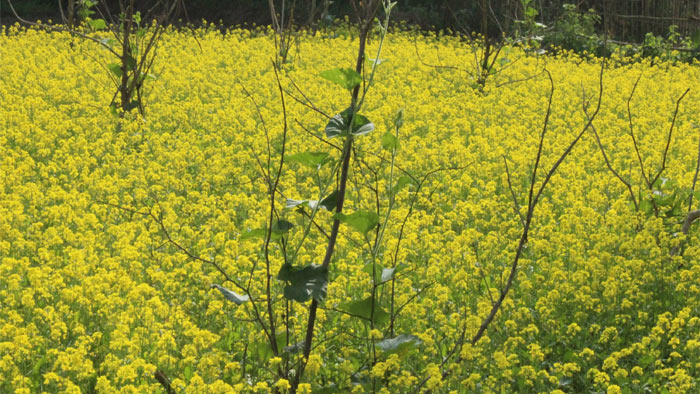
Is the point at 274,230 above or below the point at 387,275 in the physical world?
above

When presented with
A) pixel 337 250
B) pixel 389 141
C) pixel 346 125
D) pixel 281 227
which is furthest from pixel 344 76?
pixel 337 250

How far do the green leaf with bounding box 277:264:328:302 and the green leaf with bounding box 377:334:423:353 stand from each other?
17.6 inches

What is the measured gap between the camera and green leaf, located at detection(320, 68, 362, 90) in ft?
8.80

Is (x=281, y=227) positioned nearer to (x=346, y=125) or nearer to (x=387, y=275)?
(x=346, y=125)

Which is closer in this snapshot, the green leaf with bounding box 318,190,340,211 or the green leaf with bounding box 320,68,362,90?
the green leaf with bounding box 320,68,362,90

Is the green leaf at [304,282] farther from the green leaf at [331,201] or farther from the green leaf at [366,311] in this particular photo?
the green leaf at [366,311]

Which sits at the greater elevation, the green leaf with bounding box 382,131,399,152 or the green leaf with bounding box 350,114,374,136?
the green leaf with bounding box 350,114,374,136

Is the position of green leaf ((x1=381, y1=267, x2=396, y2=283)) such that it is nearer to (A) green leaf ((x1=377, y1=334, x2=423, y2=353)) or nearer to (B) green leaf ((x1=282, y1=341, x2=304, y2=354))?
(A) green leaf ((x1=377, y1=334, x2=423, y2=353))

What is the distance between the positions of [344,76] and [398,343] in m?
1.04

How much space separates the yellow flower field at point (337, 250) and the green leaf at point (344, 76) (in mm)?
344

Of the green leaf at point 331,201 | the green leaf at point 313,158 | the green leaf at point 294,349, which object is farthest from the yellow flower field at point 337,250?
the green leaf at point 331,201

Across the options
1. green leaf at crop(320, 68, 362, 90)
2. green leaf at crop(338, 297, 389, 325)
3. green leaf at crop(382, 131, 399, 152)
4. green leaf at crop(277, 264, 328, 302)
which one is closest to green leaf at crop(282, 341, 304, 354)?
green leaf at crop(338, 297, 389, 325)

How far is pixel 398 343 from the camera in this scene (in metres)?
2.98

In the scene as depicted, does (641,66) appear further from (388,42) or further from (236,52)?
(236,52)
